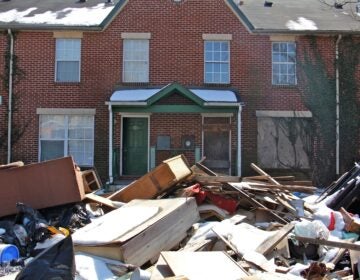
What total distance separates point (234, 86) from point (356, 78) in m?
4.28

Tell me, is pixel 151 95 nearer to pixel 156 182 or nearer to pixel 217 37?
pixel 217 37

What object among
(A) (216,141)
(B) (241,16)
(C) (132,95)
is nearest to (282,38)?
(B) (241,16)

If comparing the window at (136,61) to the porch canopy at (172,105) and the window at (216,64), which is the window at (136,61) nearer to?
the porch canopy at (172,105)

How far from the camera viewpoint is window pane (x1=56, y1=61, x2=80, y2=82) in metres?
15.9

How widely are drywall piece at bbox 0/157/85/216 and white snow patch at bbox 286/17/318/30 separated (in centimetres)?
1059

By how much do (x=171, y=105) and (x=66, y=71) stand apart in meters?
4.13

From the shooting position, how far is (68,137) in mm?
15680

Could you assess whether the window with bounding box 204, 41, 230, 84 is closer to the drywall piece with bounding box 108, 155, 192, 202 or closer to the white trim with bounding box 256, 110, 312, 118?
the white trim with bounding box 256, 110, 312, 118

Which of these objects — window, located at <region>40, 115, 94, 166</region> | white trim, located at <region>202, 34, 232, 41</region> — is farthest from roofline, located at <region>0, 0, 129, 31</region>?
white trim, located at <region>202, 34, 232, 41</region>

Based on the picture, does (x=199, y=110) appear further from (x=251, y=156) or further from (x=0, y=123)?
(x=0, y=123)

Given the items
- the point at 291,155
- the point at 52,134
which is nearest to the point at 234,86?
the point at 291,155

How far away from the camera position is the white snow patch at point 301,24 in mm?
16125

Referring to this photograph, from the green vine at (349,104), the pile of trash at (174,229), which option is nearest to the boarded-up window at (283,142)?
the green vine at (349,104)

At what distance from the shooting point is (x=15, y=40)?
15891 mm
